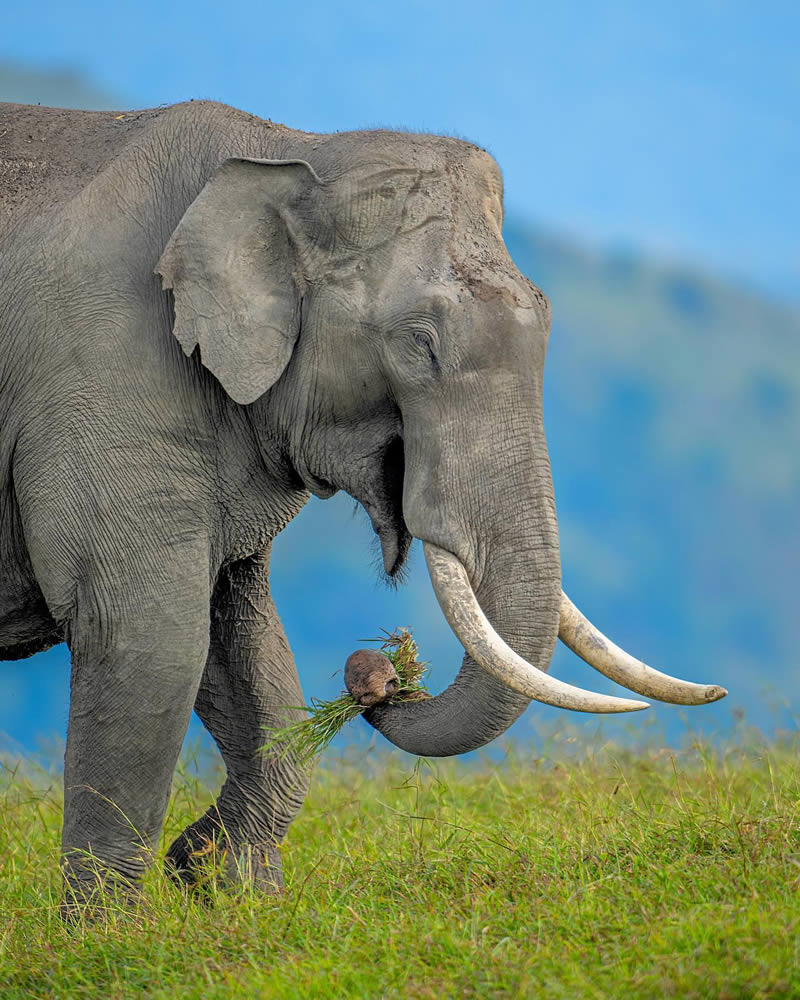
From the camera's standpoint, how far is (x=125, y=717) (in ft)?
15.6

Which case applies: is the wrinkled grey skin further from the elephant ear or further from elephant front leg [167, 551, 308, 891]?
elephant front leg [167, 551, 308, 891]

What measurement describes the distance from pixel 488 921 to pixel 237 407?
1804 millimetres


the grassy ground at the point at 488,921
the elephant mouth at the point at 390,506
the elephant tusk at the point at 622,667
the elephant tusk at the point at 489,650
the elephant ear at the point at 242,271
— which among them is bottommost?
the grassy ground at the point at 488,921

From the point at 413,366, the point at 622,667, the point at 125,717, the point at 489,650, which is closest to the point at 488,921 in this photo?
the point at 489,650

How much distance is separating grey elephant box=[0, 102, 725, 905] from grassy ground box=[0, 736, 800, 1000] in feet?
1.31

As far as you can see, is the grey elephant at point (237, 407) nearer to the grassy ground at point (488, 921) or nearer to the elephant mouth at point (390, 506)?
the elephant mouth at point (390, 506)

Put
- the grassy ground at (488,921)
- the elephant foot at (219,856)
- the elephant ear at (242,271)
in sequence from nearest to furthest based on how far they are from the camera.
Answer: the grassy ground at (488,921)
the elephant ear at (242,271)
the elephant foot at (219,856)

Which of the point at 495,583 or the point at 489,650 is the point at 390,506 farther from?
the point at 489,650

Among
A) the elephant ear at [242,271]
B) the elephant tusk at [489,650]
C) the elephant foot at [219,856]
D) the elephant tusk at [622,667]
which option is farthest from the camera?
the elephant foot at [219,856]

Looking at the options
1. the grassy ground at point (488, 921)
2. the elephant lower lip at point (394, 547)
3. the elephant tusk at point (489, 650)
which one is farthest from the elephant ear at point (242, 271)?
the grassy ground at point (488, 921)

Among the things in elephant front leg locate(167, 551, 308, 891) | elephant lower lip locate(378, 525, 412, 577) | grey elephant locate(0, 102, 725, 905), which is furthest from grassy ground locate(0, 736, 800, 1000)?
elephant lower lip locate(378, 525, 412, 577)

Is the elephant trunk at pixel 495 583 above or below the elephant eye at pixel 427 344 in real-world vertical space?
below

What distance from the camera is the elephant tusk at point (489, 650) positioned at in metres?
4.20

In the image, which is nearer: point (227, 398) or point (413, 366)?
point (413, 366)
